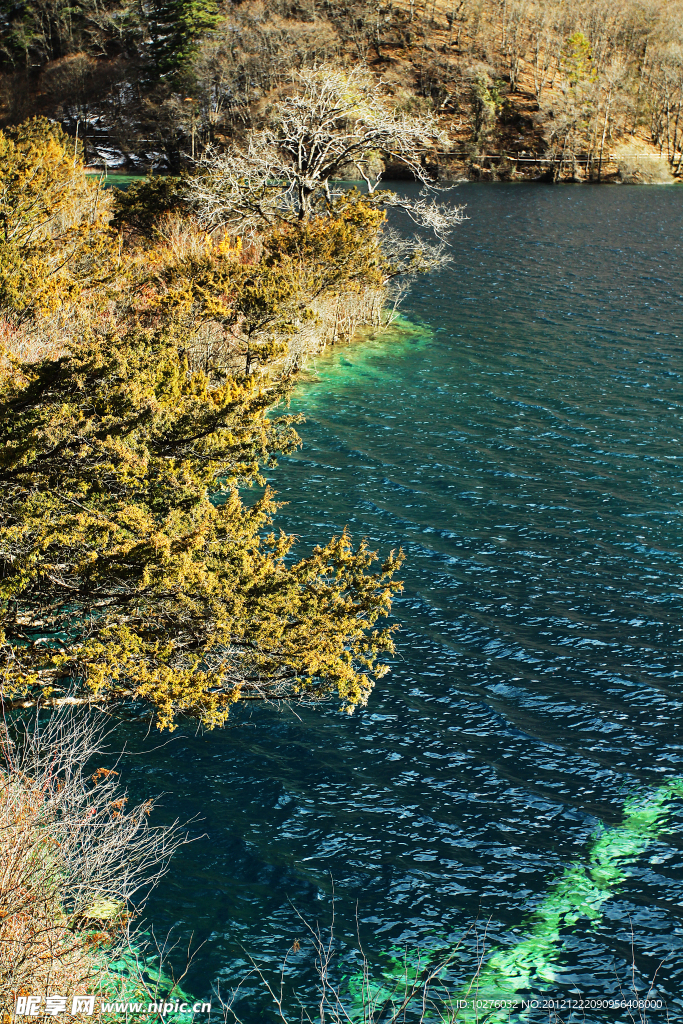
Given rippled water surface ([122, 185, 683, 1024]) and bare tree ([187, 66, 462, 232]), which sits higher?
bare tree ([187, 66, 462, 232])

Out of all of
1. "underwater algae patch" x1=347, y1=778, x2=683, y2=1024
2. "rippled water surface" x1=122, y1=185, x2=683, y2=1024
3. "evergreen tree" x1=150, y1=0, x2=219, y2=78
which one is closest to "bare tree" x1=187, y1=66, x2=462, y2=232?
"rippled water surface" x1=122, y1=185, x2=683, y2=1024

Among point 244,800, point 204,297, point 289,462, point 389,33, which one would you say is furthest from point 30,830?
point 389,33

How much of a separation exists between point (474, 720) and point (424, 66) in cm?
10260

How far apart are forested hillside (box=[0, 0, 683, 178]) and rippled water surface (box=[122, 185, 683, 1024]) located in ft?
187

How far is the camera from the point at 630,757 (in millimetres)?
9773

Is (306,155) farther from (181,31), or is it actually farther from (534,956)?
(181,31)

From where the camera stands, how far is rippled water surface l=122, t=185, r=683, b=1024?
7730mm

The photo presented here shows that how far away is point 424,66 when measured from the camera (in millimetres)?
95250

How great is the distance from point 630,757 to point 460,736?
211 centimetres

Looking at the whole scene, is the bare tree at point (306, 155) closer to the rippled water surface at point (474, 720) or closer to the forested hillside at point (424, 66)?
the rippled water surface at point (474, 720)

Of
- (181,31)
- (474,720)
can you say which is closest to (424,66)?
(181,31)

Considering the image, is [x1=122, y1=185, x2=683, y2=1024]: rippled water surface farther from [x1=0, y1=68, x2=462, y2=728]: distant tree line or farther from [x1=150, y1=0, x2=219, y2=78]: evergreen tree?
[x1=150, y1=0, x2=219, y2=78]: evergreen tree

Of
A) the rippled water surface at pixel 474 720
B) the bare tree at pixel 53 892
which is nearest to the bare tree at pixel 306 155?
the rippled water surface at pixel 474 720

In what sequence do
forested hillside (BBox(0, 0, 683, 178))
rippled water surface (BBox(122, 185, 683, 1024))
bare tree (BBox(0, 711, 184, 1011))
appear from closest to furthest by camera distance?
bare tree (BBox(0, 711, 184, 1011)) < rippled water surface (BBox(122, 185, 683, 1024)) < forested hillside (BBox(0, 0, 683, 178))
